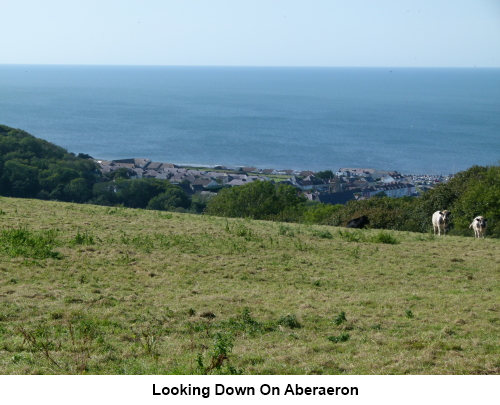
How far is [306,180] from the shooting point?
89500mm

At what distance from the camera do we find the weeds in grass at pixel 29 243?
42.8 feet

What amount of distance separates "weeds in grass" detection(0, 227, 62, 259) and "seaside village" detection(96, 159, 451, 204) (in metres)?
60.2

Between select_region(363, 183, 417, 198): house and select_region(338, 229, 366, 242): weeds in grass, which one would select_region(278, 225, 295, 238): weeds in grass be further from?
select_region(363, 183, 417, 198): house

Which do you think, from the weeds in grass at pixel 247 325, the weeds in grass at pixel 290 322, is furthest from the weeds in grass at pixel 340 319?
the weeds in grass at pixel 247 325

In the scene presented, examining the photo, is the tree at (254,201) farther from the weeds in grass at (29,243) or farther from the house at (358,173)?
the house at (358,173)

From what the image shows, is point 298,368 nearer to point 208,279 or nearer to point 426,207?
point 208,279

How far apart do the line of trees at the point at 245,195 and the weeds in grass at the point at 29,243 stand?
1853 cm

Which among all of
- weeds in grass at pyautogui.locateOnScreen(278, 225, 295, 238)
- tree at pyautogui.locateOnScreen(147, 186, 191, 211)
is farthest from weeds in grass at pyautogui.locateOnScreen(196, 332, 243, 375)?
tree at pyautogui.locateOnScreen(147, 186, 191, 211)

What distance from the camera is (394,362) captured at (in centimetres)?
667

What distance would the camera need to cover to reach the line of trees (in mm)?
28469

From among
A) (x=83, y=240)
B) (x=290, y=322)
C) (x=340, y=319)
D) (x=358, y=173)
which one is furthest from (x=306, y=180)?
(x=290, y=322)

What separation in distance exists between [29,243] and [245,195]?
31256mm

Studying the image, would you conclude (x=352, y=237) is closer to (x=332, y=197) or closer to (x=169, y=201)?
(x=169, y=201)

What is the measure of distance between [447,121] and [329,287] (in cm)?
18766
